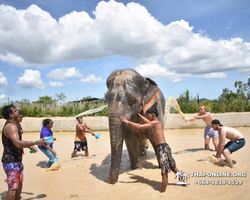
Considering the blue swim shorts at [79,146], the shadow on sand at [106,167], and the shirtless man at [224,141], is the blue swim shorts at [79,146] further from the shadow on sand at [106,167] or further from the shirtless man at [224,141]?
the shirtless man at [224,141]

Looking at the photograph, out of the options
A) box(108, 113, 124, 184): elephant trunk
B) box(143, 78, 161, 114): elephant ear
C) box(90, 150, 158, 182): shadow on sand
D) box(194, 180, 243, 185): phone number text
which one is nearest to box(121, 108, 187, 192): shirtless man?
box(108, 113, 124, 184): elephant trunk

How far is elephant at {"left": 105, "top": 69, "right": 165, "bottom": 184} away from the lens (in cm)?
471

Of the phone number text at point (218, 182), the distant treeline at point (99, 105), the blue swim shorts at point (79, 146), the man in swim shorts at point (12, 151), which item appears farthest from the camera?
the distant treeline at point (99, 105)

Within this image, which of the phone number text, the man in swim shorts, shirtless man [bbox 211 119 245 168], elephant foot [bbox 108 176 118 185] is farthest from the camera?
shirtless man [bbox 211 119 245 168]

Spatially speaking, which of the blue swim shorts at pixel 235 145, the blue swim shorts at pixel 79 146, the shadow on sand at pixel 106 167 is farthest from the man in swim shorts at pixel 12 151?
the blue swim shorts at pixel 235 145

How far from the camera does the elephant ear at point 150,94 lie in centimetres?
550

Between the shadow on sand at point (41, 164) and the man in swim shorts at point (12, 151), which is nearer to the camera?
the man in swim shorts at point (12, 151)

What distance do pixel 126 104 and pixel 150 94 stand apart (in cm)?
97

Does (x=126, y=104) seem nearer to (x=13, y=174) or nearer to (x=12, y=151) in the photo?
(x=12, y=151)

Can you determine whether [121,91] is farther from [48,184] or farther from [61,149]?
[61,149]

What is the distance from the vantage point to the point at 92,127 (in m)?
14.5

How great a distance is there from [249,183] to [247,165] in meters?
1.49

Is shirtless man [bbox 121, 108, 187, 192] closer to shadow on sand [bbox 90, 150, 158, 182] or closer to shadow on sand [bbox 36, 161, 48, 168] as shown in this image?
shadow on sand [bbox 90, 150, 158, 182]

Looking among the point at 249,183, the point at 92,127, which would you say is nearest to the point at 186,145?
the point at 249,183
